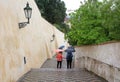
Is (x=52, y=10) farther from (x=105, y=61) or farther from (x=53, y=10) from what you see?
(x=105, y=61)

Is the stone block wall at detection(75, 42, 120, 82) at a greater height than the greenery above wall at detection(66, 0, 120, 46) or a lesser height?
lesser

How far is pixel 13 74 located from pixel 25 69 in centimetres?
279

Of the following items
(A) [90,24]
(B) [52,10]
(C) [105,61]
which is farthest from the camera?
(B) [52,10]

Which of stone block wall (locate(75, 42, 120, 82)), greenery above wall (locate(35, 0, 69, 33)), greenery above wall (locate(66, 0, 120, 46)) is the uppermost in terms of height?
greenery above wall (locate(35, 0, 69, 33))

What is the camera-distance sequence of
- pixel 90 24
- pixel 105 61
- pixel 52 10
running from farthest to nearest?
1. pixel 52 10
2. pixel 90 24
3. pixel 105 61

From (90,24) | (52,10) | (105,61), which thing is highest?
(52,10)

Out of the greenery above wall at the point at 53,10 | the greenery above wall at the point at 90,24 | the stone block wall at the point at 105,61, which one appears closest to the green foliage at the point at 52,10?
the greenery above wall at the point at 53,10

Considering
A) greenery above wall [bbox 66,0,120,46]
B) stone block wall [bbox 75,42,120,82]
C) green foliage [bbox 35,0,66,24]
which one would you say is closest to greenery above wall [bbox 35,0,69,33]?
green foliage [bbox 35,0,66,24]

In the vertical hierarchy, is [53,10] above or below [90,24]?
above

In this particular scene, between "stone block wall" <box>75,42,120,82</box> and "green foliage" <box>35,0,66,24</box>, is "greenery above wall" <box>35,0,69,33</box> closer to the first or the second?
"green foliage" <box>35,0,66,24</box>

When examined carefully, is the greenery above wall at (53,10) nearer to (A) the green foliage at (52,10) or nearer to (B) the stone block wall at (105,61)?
(A) the green foliage at (52,10)

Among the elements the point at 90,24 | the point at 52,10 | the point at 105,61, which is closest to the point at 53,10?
the point at 52,10

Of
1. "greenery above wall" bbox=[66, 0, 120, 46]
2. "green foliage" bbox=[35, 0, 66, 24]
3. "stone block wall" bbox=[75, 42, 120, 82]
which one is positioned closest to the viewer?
"stone block wall" bbox=[75, 42, 120, 82]

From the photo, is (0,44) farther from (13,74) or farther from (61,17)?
(61,17)
